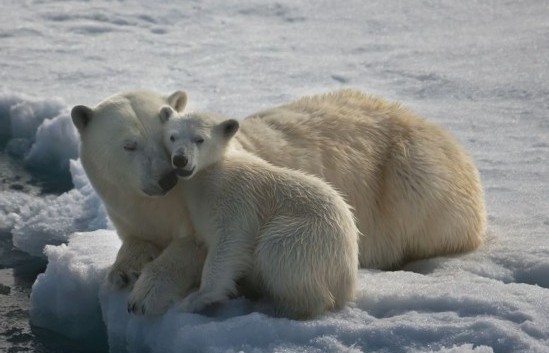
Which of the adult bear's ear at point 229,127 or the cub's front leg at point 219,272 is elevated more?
the adult bear's ear at point 229,127

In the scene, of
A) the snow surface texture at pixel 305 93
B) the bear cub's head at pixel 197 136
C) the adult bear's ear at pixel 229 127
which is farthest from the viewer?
the adult bear's ear at pixel 229 127

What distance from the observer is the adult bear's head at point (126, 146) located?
14.9 ft

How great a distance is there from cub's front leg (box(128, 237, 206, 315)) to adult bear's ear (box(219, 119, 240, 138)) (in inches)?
19.2

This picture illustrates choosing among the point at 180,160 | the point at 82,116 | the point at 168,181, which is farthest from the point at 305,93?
the point at 180,160

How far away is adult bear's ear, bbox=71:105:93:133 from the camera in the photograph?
4750 millimetres

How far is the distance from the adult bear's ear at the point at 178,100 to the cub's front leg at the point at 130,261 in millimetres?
671

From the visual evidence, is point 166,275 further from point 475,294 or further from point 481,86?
point 481,86

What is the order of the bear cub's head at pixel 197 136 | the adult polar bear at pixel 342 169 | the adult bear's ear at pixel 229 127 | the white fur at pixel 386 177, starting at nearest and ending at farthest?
the bear cub's head at pixel 197 136
the adult bear's ear at pixel 229 127
the adult polar bear at pixel 342 169
the white fur at pixel 386 177

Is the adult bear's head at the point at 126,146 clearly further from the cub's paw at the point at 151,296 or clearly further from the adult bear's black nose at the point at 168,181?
the cub's paw at the point at 151,296

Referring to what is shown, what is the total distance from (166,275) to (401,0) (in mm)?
6872

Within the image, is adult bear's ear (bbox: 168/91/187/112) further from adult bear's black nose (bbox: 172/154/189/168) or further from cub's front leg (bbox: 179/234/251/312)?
cub's front leg (bbox: 179/234/251/312)

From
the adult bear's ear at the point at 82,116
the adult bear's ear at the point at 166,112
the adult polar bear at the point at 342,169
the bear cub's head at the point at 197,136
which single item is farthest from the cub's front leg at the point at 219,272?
the adult bear's ear at the point at 82,116

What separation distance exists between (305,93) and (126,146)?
3785 mm

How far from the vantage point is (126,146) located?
4629mm
